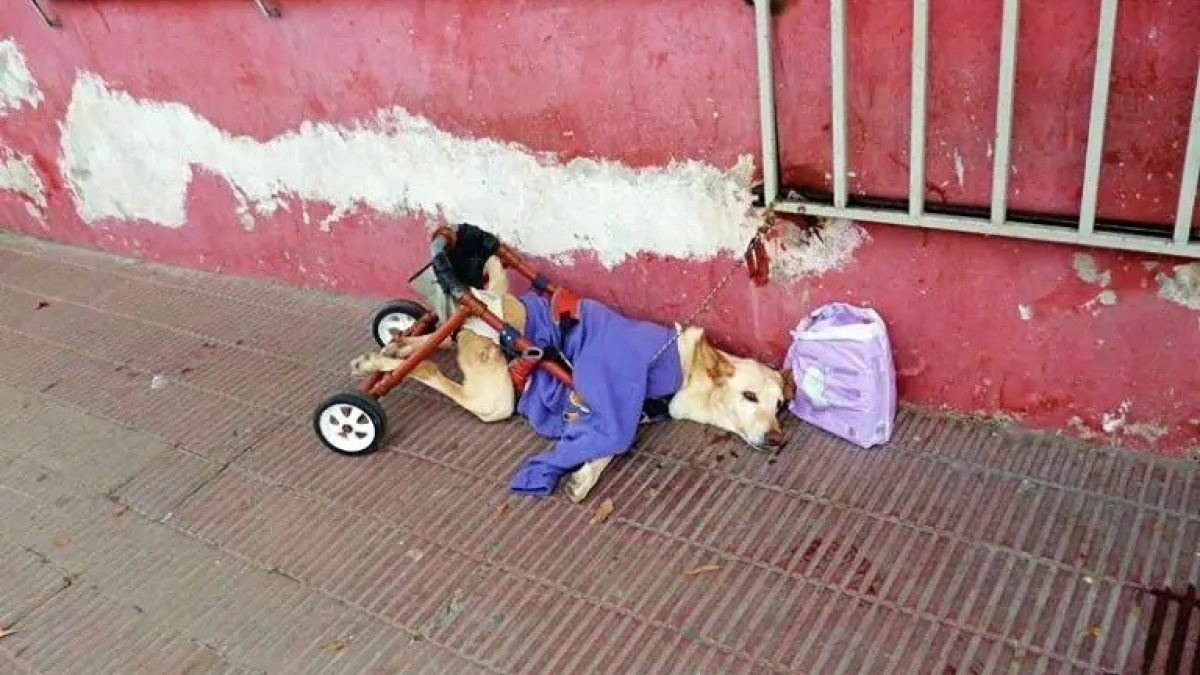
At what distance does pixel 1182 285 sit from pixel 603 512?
76.3 inches

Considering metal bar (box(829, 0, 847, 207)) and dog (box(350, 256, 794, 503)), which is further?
dog (box(350, 256, 794, 503))

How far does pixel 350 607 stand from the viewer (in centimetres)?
317

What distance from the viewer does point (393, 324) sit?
4438 mm

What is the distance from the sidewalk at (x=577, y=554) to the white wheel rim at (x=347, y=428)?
68mm

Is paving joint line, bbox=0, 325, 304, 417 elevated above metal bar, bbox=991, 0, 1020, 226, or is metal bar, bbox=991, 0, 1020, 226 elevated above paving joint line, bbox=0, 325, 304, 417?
metal bar, bbox=991, 0, 1020, 226

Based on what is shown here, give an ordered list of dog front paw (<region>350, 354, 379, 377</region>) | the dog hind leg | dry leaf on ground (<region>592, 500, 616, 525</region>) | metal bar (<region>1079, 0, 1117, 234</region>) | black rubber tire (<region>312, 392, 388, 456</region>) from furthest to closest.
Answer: dog front paw (<region>350, 354, 379, 377</region>)
the dog hind leg
black rubber tire (<region>312, 392, 388, 456</region>)
dry leaf on ground (<region>592, 500, 616, 525</region>)
metal bar (<region>1079, 0, 1117, 234</region>)

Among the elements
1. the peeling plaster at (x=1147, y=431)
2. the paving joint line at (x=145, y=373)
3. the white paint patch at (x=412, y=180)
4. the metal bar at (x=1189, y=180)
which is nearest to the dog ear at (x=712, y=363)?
the white paint patch at (x=412, y=180)

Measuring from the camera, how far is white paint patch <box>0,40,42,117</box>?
18.3 feet

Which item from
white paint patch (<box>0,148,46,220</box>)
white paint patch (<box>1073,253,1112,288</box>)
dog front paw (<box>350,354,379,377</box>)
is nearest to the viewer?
white paint patch (<box>1073,253,1112,288</box>)

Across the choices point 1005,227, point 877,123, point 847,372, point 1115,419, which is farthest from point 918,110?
point 1115,419

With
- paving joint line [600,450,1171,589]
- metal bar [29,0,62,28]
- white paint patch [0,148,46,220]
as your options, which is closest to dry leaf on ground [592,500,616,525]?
paving joint line [600,450,1171,589]

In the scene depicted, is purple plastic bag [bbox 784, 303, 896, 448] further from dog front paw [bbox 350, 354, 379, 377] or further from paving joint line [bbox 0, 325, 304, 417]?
paving joint line [bbox 0, 325, 304, 417]

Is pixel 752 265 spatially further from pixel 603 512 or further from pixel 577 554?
pixel 577 554

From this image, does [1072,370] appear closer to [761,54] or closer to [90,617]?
[761,54]
